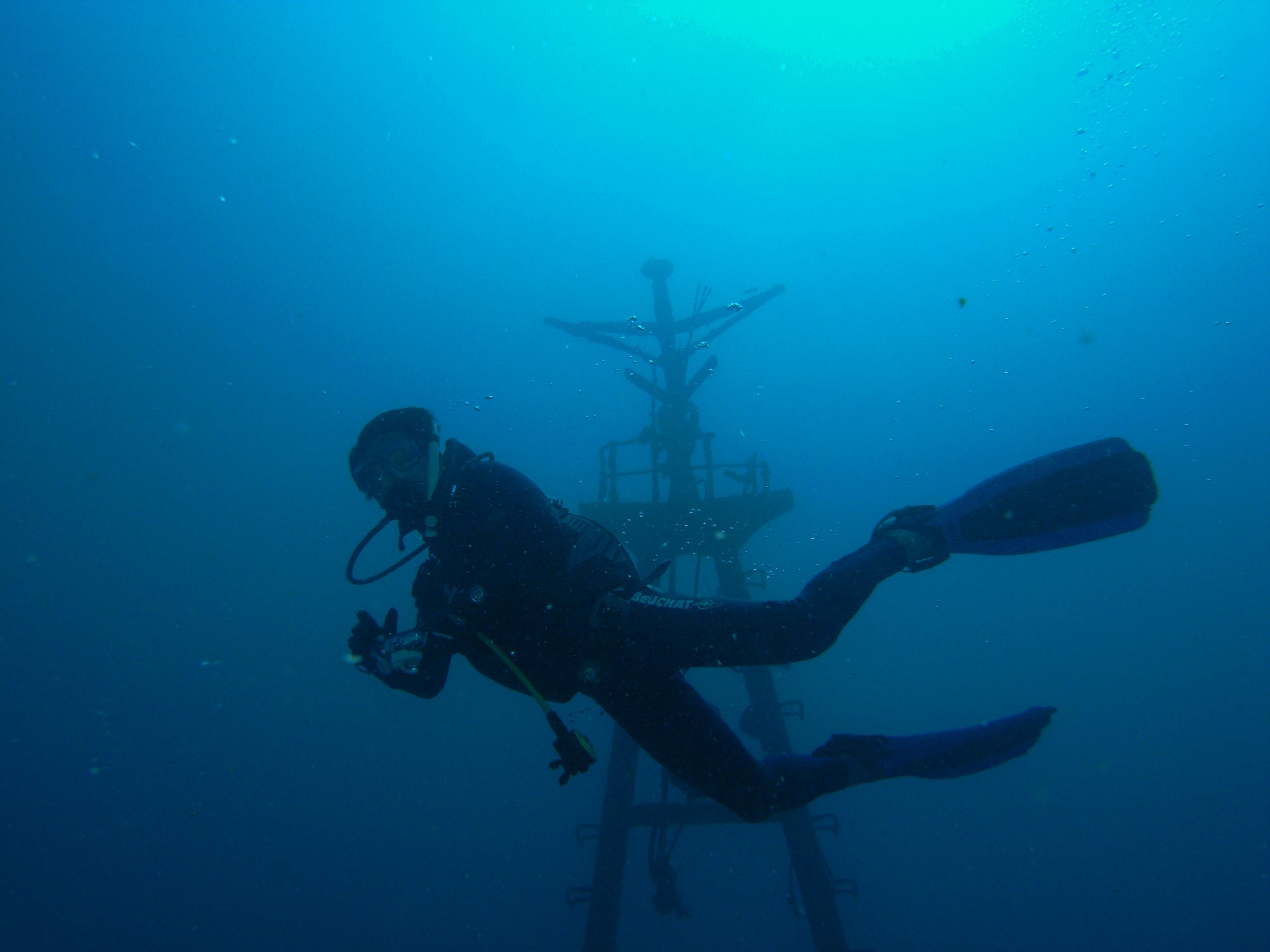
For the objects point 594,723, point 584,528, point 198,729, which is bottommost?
point 584,528

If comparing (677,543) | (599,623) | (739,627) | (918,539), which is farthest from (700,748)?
(677,543)

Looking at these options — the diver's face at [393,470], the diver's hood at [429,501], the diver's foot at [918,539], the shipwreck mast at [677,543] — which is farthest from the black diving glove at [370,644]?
the shipwreck mast at [677,543]

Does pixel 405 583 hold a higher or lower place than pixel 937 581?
lower

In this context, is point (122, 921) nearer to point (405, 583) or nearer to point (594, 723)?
point (405, 583)

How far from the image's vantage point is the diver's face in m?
2.88

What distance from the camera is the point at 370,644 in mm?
2695

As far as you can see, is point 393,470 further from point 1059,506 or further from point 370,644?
point 1059,506

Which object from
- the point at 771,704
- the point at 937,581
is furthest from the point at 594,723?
the point at 937,581

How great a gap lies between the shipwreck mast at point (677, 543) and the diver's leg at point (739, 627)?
426 centimetres

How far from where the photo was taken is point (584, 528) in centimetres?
312

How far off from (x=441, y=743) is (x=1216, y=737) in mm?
65345

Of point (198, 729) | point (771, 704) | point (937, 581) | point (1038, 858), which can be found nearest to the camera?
point (771, 704)

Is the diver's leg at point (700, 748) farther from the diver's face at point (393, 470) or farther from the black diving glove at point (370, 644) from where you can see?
the diver's face at point (393, 470)

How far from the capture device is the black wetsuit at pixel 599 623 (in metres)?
2.76
